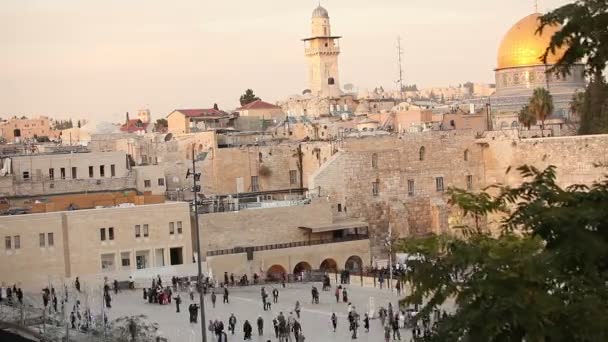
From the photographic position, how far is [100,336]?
949 inches

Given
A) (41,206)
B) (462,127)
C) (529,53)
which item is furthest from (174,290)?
(529,53)

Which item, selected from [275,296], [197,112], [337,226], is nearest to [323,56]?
[197,112]

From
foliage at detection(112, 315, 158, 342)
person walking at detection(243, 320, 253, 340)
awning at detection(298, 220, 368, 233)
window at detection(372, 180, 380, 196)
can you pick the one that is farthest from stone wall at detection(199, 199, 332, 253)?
person walking at detection(243, 320, 253, 340)

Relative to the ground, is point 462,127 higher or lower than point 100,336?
higher

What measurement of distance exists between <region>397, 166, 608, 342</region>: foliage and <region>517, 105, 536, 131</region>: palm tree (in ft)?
133

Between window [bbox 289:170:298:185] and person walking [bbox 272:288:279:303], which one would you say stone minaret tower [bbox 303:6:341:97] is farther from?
person walking [bbox 272:288:279:303]

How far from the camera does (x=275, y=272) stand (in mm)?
37250

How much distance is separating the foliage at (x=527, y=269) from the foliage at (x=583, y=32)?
1053 mm

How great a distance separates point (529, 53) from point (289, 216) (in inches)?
890

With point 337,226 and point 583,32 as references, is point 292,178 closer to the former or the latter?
point 337,226

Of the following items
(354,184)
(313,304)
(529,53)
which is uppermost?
(529,53)

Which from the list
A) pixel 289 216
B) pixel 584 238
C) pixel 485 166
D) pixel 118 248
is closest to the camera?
pixel 584 238

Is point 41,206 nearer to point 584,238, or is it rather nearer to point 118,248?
point 118,248

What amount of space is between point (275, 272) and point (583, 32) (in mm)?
28783
